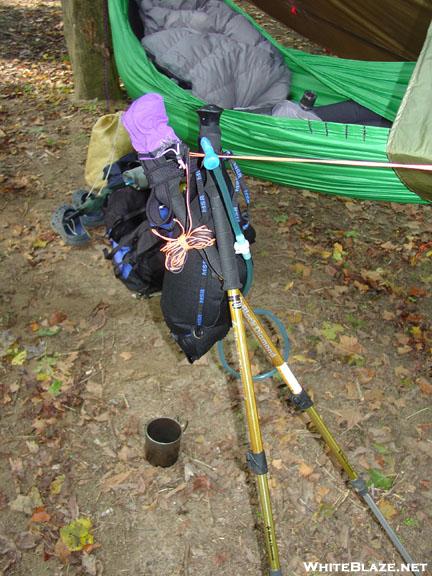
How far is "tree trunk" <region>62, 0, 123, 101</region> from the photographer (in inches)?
168

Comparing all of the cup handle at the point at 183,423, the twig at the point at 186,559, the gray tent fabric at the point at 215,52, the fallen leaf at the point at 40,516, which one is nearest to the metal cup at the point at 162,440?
the cup handle at the point at 183,423

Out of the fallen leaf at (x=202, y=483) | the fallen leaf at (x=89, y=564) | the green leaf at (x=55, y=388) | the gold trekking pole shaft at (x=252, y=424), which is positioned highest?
the gold trekking pole shaft at (x=252, y=424)

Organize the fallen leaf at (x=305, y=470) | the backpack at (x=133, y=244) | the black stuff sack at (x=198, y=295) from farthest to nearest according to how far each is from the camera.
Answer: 1. the backpack at (x=133, y=244)
2. the fallen leaf at (x=305, y=470)
3. the black stuff sack at (x=198, y=295)

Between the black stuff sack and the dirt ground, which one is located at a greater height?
the black stuff sack

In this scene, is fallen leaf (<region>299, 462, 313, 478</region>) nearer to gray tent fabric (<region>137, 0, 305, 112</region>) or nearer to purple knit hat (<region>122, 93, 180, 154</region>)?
purple knit hat (<region>122, 93, 180, 154</region>)

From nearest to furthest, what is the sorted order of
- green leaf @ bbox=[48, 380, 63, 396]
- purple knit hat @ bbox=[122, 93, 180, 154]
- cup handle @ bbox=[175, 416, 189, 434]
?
purple knit hat @ bbox=[122, 93, 180, 154] → cup handle @ bbox=[175, 416, 189, 434] → green leaf @ bbox=[48, 380, 63, 396]

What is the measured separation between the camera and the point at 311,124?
2.62 meters

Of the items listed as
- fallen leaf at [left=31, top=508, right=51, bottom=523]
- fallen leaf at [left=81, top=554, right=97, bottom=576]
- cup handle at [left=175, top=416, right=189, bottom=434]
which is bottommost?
fallen leaf at [left=31, top=508, right=51, bottom=523]

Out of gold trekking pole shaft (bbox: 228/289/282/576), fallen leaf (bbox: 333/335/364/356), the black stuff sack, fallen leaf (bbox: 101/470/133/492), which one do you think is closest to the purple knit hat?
the black stuff sack

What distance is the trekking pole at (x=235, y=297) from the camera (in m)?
1.62

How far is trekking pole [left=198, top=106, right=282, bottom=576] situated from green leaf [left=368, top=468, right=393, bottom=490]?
736 millimetres

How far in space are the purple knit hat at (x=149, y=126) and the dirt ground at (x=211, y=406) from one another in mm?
1179

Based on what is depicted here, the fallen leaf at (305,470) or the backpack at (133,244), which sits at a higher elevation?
the backpack at (133,244)

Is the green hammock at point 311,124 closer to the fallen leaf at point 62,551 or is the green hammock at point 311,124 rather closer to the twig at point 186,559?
the twig at point 186,559
